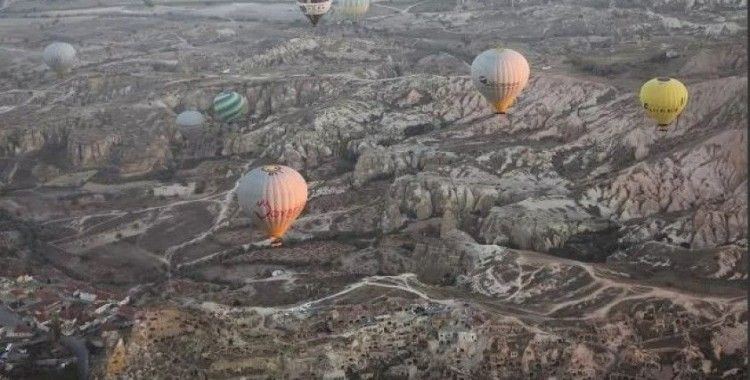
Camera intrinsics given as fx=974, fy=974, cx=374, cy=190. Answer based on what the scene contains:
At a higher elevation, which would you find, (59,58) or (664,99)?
(664,99)

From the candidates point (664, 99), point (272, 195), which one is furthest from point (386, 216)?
point (664, 99)

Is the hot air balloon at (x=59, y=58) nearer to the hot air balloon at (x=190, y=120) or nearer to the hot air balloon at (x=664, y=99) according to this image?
the hot air balloon at (x=190, y=120)

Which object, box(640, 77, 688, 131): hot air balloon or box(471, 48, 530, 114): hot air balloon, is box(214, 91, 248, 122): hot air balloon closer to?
box(471, 48, 530, 114): hot air balloon

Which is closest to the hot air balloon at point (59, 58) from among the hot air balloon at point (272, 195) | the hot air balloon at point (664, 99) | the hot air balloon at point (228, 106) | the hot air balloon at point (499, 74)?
the hot air balloon at point (228, 106)

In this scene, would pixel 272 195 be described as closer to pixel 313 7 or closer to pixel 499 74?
pixel 499 74

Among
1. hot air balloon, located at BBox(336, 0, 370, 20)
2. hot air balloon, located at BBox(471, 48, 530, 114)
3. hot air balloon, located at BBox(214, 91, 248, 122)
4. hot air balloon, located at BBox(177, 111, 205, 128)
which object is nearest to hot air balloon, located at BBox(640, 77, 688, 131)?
hot air balloon, located at BBox(471, 48, 530, 114)

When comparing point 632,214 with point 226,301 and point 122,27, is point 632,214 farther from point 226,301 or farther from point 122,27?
point 122,27
